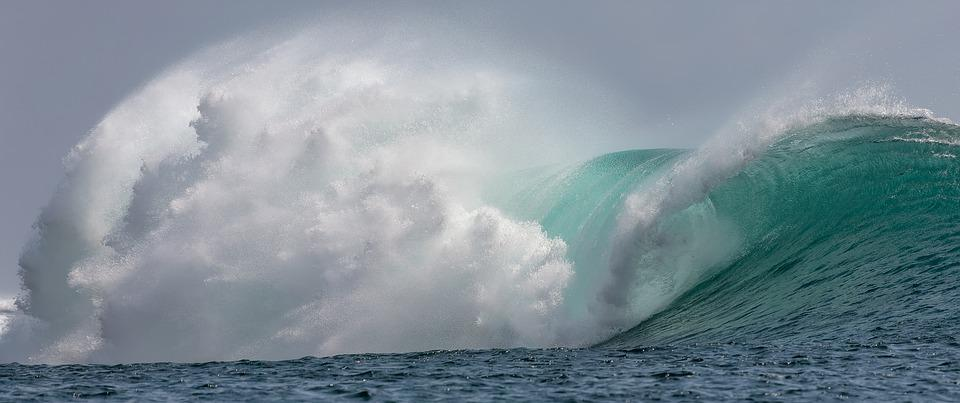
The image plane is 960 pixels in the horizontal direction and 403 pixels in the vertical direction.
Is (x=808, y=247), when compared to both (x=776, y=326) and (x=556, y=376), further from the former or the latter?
(x=556, y=376)

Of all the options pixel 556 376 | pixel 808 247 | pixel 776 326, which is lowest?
pixel 556 376

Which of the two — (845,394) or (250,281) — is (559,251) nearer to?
(250,281)

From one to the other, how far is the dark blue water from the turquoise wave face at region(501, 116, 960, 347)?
1.63m

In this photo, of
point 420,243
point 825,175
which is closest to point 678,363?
point 420,243

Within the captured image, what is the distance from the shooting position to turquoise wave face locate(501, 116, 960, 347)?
15750mm

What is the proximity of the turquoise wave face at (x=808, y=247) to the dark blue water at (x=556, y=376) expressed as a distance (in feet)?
5.34

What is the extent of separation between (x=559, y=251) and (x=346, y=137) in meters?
7.92

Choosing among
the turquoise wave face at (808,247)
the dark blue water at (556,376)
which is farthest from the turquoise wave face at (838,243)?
the dark blue water at (556,376)

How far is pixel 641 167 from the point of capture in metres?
28.3

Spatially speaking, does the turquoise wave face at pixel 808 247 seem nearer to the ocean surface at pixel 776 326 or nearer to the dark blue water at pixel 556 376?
the ocean surface at pixel 776 326

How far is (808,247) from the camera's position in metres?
20.0

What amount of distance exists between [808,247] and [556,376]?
9.74m

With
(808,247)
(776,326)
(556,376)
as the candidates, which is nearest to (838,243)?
(808,247)

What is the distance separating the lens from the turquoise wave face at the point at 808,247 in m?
15.8
